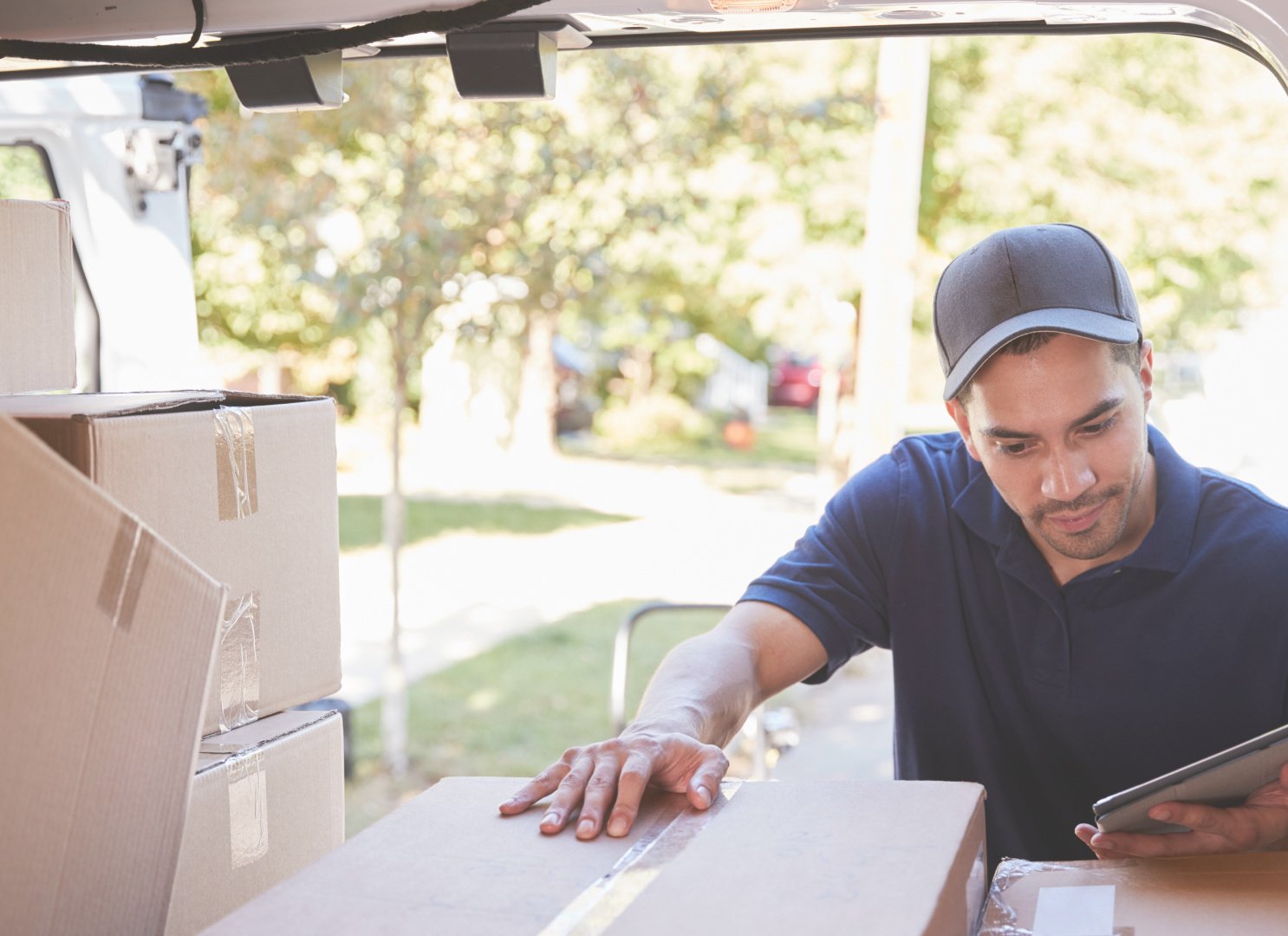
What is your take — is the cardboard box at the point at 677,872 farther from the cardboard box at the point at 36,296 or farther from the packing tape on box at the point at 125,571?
the cardboard box at the point at 36,296

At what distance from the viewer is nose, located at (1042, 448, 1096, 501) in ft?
6.34

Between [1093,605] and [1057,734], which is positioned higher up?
[1093,605]

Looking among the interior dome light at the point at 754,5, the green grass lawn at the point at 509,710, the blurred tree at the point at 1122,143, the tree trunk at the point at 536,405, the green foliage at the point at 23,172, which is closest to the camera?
the interior dome light at the point at 754,5

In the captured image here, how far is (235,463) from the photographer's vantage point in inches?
56.6

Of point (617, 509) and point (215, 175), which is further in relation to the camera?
point (617, 509)

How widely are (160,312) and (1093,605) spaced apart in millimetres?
2571

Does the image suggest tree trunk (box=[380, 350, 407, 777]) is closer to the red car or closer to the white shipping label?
the white shipping label

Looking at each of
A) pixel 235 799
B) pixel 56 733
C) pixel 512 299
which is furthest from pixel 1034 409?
pixel 512 299

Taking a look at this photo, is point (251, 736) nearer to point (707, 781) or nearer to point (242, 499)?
point (242, 499)

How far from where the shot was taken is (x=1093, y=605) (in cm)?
202

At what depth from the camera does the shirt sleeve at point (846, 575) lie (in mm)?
2205

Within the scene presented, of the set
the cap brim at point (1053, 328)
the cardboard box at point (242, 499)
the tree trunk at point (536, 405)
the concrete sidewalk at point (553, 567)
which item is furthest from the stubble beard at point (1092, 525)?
the tree trunk at point (536, 405)

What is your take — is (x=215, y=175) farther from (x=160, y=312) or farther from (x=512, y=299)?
(x=160, y=312)

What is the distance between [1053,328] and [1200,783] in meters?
0.71
